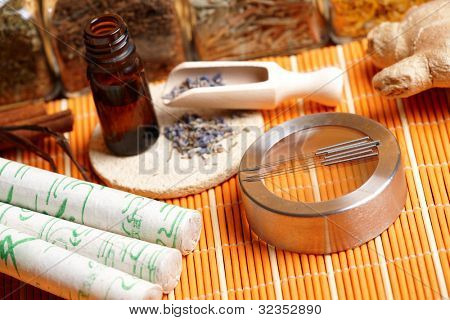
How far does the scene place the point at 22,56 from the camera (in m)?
0.98

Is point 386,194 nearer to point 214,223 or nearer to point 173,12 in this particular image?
point 214,223

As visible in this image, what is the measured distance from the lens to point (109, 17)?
823 mm

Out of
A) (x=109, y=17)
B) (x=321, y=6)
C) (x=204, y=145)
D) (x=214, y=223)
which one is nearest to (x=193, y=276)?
(x=214, y=223)

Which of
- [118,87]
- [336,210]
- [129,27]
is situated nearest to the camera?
[336,210]

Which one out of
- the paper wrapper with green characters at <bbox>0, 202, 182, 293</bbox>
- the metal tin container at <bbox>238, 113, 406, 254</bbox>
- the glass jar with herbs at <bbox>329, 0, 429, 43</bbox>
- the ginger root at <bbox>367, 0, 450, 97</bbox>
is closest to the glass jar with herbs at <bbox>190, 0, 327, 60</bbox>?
the glass jar with herbs at <bbox>329, 0, 429, 43</bbox>

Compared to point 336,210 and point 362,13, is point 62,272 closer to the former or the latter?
point 336,210

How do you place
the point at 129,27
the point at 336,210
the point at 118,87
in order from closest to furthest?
the point at 336,210 < the point at 118,87 < the point at 129,27

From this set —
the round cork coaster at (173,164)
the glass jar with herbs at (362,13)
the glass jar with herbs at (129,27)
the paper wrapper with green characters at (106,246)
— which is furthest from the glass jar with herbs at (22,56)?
the glass jar with herbs at (362,13)

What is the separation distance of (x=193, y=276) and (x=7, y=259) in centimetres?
18

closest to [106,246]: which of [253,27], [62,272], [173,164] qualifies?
[62,272]

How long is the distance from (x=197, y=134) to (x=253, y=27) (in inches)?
7.3

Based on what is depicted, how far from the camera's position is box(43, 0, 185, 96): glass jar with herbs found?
0.96 m

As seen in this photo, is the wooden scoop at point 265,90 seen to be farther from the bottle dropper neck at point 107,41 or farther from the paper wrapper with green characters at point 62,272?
the paper wrapper with green characters at point 62,272

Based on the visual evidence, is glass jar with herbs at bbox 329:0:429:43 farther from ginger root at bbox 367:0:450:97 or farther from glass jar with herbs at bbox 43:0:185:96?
glass jar with herbs at bbox 43:0:185:96
